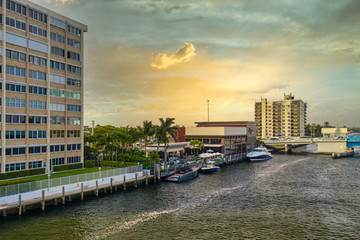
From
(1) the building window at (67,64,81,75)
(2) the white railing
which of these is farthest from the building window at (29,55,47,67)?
(2) the white railing

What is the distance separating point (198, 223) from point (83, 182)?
81.9ft

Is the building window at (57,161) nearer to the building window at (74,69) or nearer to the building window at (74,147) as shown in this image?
the building window at (74,147)

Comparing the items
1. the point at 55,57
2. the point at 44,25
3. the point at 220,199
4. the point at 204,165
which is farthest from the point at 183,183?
the point at 44,25

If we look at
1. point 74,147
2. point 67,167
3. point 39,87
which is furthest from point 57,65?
point 67,167

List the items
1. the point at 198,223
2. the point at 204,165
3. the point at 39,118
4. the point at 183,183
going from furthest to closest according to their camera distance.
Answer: the point at 204,165, the point at 183,183, the point at 39,118, the point at 198,223

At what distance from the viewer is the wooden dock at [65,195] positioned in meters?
41.5

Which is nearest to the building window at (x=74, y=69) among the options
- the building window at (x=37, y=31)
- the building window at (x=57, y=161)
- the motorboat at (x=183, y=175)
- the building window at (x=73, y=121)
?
the building window at (x=37, y=31)

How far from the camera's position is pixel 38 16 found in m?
62.8

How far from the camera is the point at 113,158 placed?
3253 inches

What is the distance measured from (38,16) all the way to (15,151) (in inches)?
1223

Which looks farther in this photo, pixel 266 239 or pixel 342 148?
pixel 342 148

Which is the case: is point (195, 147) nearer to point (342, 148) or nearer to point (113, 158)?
point (113, 158)

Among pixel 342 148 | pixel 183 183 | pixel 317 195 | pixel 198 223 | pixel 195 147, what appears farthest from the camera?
pixel 342 148

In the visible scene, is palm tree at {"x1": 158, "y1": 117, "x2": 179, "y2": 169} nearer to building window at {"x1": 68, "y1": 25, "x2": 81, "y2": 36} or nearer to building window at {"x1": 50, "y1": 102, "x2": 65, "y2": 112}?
building window at {"x1": 50, "y1": 102, "x2": 65, "y2": 112}
